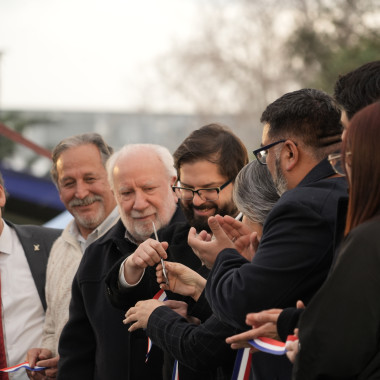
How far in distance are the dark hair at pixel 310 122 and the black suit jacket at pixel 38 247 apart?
2616 millimetres

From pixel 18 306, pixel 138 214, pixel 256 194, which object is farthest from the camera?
pixel 18 306

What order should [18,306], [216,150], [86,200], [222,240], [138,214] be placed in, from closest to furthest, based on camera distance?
[222,240]
[216,150]
[138,214]
[18,306]
[86,200]

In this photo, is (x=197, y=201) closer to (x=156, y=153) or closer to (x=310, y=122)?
(x=156, y=153)

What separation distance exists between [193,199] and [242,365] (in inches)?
43.5

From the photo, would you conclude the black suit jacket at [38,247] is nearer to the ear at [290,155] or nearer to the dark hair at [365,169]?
the ear at [290,155]

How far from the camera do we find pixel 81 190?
5.08 m

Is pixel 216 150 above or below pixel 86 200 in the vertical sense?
above

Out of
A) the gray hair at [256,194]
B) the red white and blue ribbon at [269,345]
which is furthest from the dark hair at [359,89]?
the red white and blue ribbon at [269,345]

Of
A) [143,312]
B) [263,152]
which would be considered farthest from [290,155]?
[143,312]

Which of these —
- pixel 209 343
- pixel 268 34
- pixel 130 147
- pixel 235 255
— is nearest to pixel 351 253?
pixel 235 255

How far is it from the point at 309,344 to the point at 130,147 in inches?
98.0

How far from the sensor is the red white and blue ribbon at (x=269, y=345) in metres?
2.38

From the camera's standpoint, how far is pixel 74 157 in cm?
515

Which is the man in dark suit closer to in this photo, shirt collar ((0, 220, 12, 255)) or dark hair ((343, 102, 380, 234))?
shirt collar ((0, 220, 12, 255))
